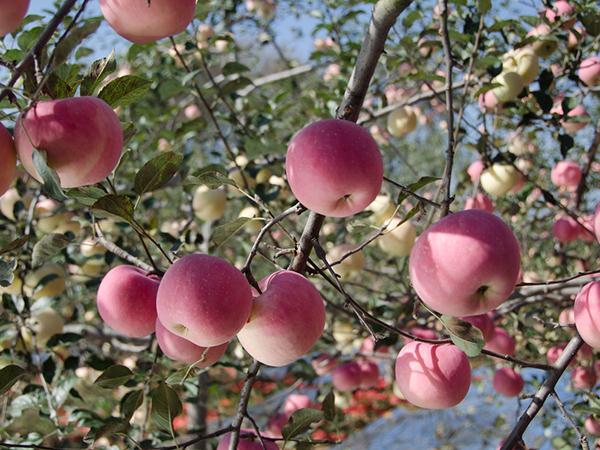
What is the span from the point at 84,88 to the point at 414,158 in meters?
5.14

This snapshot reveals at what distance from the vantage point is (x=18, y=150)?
621mm

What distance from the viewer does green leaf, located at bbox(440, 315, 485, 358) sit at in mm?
715

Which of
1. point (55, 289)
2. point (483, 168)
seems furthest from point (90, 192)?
point (483, 168)

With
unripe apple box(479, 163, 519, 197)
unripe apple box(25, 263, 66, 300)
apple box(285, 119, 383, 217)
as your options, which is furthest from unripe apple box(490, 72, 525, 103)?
unripe apple box(25, 263, 66, 300)

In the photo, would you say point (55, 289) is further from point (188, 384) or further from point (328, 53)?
point (328, 53)

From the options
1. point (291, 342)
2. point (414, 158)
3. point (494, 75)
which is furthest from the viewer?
point (414, 158)

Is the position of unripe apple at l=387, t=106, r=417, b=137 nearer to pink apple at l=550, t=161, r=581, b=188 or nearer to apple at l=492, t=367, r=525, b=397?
pink apple at l=550, t=161, r=581, b=188

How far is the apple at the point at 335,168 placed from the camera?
695 mm

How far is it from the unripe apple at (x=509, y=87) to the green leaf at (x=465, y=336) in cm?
91

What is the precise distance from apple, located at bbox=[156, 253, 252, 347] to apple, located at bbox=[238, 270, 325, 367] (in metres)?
0.03

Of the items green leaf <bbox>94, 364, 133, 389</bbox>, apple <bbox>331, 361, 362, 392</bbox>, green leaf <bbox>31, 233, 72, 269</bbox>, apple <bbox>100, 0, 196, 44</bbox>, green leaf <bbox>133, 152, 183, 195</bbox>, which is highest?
apple <bbox>100, 0, 196, 44</bbox>

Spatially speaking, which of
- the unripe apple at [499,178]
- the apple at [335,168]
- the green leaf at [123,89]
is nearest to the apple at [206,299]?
the apple at [335,168]

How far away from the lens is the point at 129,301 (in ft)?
2.88

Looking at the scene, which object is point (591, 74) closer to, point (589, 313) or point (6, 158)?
point (589, 313)
